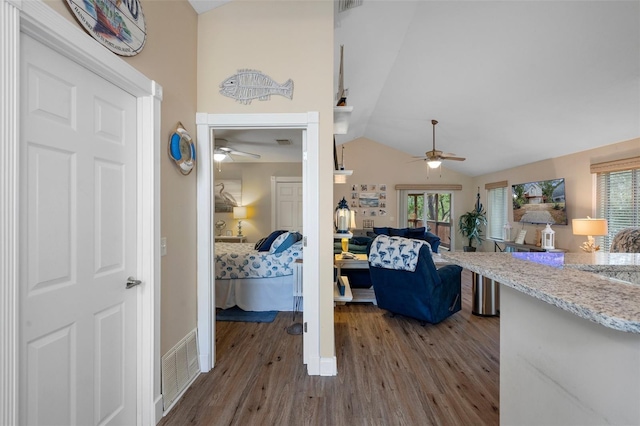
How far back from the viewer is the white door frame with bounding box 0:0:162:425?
0.90 m

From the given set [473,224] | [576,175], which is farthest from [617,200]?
[473,224]

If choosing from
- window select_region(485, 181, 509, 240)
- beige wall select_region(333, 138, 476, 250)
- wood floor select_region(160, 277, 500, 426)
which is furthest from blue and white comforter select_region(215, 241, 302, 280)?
window select_region(485, 181, 509, 240)

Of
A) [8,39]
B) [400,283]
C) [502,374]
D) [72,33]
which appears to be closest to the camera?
[8,39]

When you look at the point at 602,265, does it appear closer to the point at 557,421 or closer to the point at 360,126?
the point at 557,421

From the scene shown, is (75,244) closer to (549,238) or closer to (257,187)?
(257,187)

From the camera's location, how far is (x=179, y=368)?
1829 mm

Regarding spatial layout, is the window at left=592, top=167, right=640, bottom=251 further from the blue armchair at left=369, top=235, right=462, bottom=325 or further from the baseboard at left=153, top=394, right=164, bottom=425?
the baseboard at left=153, top=394, right=164, bottom=425

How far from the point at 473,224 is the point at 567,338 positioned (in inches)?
266

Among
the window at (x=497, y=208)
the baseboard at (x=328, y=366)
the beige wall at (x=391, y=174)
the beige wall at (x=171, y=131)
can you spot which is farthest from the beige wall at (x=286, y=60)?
the window at (x=497, y=208)

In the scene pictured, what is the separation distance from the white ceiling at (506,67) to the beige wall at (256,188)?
3.93 feet

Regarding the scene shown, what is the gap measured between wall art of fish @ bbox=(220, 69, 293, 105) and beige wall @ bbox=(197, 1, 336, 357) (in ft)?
0.13

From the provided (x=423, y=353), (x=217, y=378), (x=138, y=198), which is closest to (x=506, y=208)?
(x=423, y=353)

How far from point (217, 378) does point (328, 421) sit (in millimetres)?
931

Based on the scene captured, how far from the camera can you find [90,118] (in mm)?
1260
